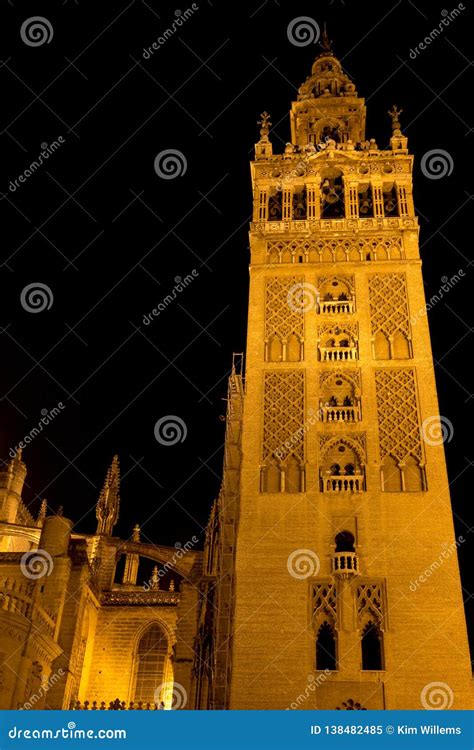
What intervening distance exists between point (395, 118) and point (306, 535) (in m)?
18.8

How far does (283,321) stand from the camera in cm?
2619

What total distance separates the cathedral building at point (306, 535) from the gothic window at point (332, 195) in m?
0.07

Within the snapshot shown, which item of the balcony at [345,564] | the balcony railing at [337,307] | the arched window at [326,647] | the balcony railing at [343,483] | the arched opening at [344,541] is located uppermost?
the balcony railing at [337,307]

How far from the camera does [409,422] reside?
23594 millimetres

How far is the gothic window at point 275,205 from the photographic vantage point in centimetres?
2986

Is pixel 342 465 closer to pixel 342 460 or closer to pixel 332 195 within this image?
pixel 342 460

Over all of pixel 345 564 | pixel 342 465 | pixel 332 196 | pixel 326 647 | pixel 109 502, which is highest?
pixel 332 196

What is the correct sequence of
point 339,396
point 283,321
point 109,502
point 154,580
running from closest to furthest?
1. point 339,396
2. point 283,321
3. point 154,580
4. point 109,502

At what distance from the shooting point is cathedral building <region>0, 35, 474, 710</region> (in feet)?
65.6

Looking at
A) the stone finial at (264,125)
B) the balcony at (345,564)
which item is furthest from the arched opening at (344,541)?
the stone finial at (264,125)

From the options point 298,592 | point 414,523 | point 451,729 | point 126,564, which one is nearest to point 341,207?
point 414,523

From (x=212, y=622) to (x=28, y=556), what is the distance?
659cm

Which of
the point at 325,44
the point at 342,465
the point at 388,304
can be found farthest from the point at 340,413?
the point at 325,44

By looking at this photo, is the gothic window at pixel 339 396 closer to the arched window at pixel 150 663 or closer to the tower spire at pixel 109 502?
the arched window at pixel 150 663
